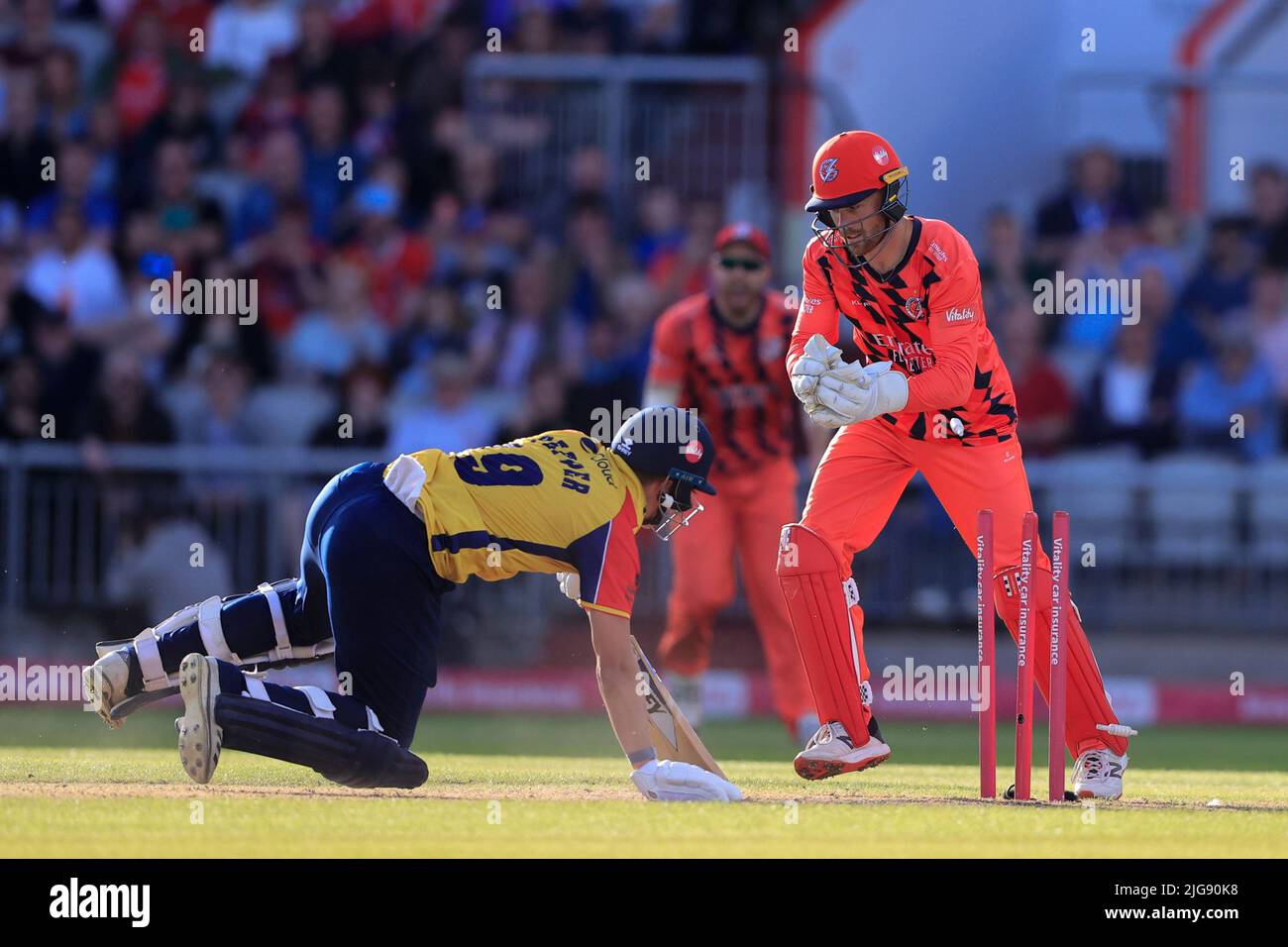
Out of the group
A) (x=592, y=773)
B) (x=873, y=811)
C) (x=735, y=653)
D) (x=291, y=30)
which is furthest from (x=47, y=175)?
(x=873, y=811)

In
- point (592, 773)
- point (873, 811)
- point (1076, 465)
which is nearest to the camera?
point (873, 811)

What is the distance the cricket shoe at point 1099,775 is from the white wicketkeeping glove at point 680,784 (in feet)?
4.64

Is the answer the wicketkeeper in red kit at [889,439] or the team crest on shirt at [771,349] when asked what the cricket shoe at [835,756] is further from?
the team crest on shirt at [771,349]

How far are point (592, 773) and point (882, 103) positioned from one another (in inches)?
393

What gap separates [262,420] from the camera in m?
14.8

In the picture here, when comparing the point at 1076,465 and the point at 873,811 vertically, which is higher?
the point at 1076,465

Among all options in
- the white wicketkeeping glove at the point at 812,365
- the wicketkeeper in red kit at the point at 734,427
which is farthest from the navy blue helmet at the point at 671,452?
the wicketkeeper in red kit at the point at 734,427

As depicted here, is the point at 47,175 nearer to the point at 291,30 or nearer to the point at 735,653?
the point at 291,30

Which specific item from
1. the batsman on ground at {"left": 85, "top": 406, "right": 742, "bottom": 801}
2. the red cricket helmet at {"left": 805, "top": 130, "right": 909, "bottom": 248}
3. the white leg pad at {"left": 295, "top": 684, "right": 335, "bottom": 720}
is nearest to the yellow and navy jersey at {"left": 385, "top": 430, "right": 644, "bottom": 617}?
the batsman on ground at {"left": 85, "top": 406, "right": 742, "bottom": 801}

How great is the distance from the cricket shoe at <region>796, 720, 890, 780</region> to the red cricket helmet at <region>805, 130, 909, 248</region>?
1.92 meters

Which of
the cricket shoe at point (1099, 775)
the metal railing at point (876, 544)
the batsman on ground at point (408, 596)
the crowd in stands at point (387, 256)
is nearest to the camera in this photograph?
the batsman on ground at point (408, 596)

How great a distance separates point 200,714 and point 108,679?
1.07 meters

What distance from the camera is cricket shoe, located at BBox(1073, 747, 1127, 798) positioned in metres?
7.96

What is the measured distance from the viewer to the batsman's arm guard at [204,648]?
797 centimetres
